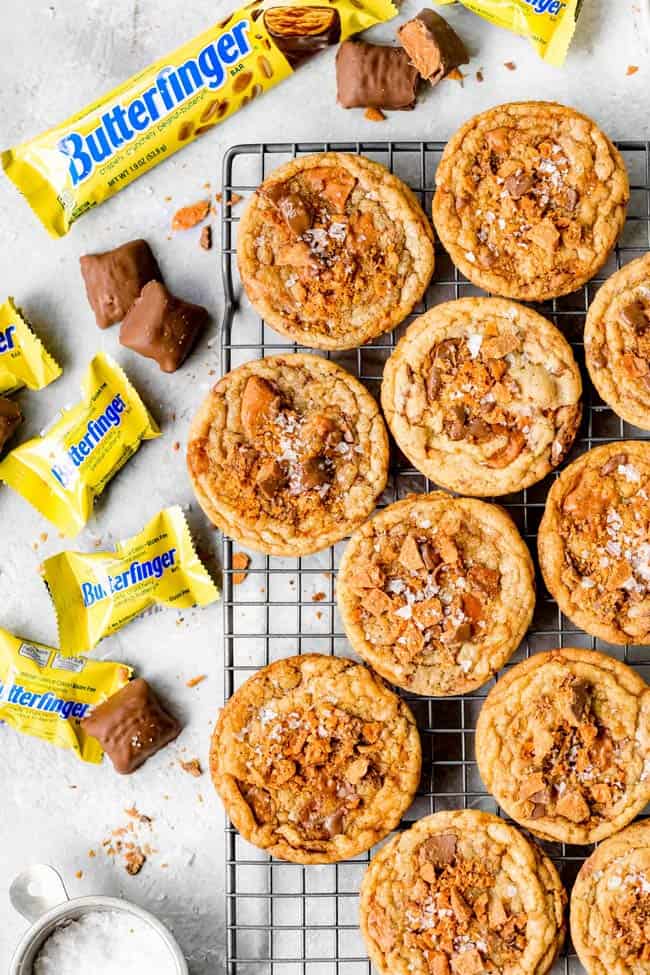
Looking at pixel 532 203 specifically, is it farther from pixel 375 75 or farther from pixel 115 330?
pixel 115 330

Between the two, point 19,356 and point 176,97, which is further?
point 19,356

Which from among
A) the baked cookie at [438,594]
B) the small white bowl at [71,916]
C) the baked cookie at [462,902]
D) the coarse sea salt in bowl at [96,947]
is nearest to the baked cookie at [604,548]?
the baked cookie at [438,594]

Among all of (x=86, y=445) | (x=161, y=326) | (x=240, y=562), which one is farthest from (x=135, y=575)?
(x=161, y=326)

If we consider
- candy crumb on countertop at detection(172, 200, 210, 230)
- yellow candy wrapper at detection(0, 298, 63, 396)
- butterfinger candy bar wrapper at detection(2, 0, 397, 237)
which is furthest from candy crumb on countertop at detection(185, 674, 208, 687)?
butterfinger candy bar wrapper at detection(2, 0, 397, 237)

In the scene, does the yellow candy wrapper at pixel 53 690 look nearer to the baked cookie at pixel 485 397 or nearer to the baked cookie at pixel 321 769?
the baked cookie at pixel 321 769

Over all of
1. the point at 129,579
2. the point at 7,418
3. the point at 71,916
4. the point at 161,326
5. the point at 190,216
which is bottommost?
the point at 71,916

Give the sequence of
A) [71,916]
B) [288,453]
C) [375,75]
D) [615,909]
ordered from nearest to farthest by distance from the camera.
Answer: [615,909] → [288,453] → [71,916] → [375,75]

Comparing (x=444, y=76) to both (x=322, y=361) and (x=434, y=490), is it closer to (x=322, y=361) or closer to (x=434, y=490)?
(x=322, y=361)
